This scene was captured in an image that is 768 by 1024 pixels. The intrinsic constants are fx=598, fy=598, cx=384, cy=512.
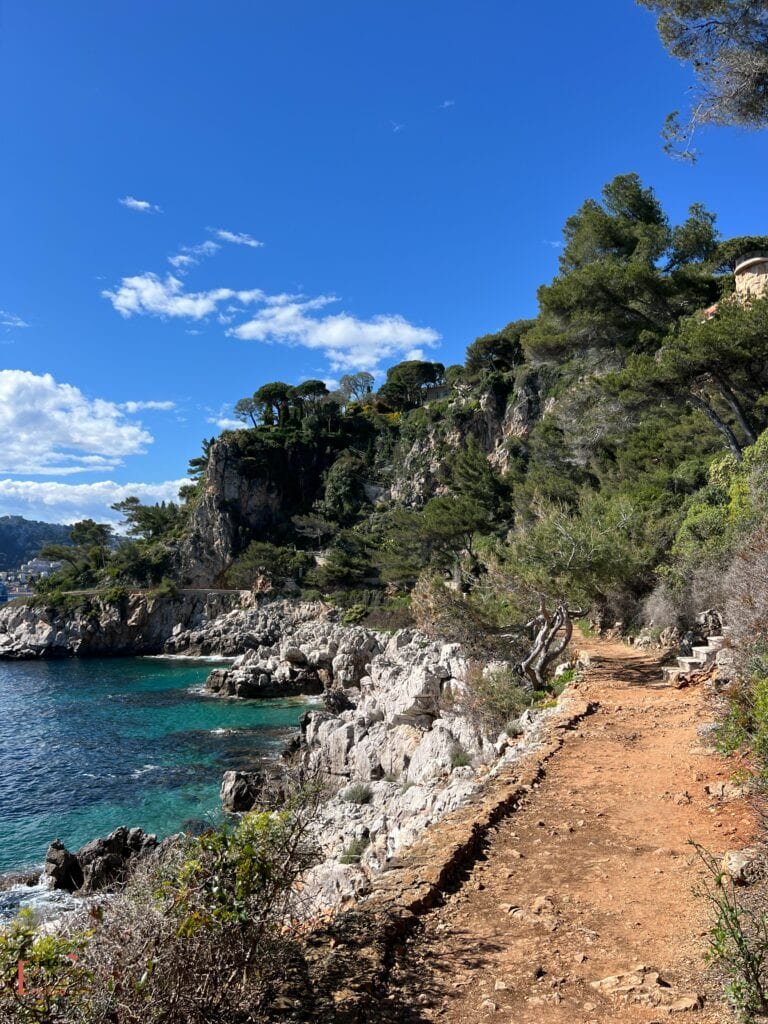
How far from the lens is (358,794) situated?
39.6 ft

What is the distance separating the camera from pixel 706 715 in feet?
24.5

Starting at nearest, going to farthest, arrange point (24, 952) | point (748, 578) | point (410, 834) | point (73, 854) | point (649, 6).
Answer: point (24, 952) < point (748, 578) < point (410, 834) < point (649, 6) < point (73, 854)

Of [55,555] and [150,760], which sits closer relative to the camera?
[150,760]

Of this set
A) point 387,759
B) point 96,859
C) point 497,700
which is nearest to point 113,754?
point 96,859

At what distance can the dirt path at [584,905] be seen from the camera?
293 cm

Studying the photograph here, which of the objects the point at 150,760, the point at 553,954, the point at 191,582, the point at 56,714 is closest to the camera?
the point at 553,954

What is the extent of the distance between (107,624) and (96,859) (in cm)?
3560

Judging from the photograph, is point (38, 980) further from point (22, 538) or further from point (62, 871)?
point (22, 538)

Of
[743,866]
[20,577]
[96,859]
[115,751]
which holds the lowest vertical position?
[115,751]

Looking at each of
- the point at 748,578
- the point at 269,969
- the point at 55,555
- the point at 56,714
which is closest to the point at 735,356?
the point at 748,578

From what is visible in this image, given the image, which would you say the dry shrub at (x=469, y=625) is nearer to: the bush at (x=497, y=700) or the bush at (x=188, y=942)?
the bush at (x=497, y=700)

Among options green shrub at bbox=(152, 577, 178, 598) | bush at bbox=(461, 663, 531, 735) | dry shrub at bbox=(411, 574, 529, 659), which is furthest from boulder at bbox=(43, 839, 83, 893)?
green shrub at bbox=(152, 577, 178, 598)

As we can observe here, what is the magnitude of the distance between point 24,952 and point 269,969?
3.44 ft

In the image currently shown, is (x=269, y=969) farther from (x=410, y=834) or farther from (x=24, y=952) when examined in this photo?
(x=410, y=834)
